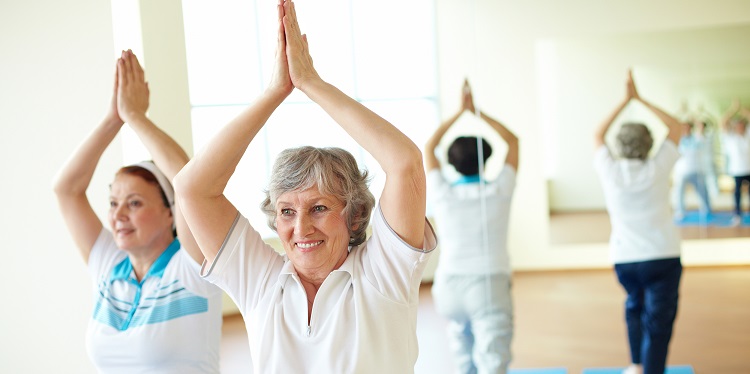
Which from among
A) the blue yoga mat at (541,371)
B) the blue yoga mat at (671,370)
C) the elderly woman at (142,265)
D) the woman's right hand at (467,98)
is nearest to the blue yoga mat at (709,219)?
the blue yoga mat at (671,370)

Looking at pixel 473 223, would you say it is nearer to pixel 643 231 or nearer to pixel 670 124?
pixel 643 231

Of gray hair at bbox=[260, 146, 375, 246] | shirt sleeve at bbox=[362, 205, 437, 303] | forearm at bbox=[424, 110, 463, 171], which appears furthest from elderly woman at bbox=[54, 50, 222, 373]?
forearm at bbox=[424, 110, 463, 171]

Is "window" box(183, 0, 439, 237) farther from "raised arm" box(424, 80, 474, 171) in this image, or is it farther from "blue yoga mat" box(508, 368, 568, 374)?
"blue yoga mat" box(508, 368, 568, 374)

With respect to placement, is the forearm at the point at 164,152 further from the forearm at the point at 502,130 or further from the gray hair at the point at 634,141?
the gray hair at the point at 634,141

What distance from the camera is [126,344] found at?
1.89 m

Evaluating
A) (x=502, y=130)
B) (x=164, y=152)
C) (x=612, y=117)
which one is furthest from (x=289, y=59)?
(x=612, y=117)

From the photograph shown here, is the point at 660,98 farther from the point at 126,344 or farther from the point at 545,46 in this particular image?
the point at 126,344

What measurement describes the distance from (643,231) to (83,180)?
195 centimetres

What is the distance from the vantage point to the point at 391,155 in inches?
53.3

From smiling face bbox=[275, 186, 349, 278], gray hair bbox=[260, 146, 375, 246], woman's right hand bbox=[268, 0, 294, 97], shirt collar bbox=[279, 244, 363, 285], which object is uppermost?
woman's right hand bbox=[268, 0, 294, 97]

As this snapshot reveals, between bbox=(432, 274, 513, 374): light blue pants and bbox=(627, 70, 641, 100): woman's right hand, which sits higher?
bbox=(627, 70, 641, 100): woman's right hand

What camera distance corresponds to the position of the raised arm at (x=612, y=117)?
2699 millimetres

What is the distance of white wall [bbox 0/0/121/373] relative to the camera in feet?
7.41

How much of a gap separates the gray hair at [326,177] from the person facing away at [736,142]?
171 cm
